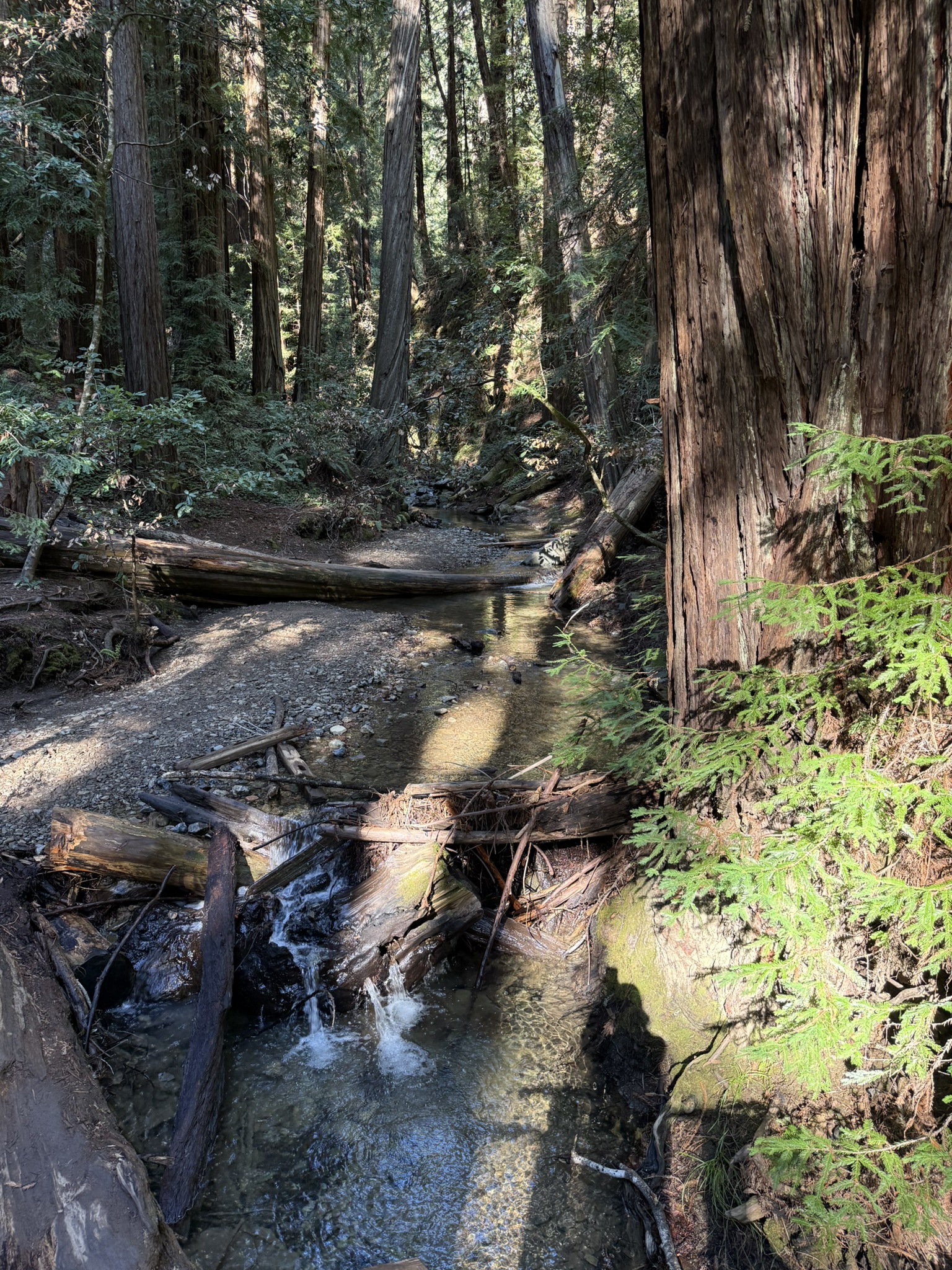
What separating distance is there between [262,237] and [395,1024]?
1753cm

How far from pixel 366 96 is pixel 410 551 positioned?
113 ft

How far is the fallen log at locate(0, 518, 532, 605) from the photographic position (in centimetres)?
815

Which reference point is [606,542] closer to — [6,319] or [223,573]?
[223,573]

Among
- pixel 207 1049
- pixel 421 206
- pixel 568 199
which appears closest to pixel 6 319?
pixel 568 199

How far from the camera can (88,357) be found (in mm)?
7113

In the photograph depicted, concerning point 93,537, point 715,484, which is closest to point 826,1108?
point 715,484

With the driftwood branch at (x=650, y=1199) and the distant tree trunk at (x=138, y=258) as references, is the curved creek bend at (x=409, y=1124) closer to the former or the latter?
the driftwood branch at (x=650, y=1199)

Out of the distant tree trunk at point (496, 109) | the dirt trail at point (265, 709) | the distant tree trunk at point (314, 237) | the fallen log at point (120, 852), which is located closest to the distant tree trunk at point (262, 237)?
the distant tree trunk at point (314, 237)

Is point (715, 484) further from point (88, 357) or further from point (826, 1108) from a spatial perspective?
point (88, 357)

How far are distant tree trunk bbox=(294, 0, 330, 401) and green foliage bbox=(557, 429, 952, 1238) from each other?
1739cm

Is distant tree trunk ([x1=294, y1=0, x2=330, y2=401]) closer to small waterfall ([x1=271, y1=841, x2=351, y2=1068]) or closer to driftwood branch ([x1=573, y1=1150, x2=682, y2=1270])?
small waterfall ([x1=271, y1=841, x2=351, y2=1068])

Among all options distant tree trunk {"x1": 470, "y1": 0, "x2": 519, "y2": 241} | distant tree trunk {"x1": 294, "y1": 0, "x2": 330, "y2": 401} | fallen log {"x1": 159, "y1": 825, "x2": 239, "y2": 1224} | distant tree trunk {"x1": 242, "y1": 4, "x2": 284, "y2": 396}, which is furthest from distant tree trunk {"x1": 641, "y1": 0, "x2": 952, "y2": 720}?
distant tree trunk {"x1": 294, "y1": 0, "x2": 330, "y2": 401}

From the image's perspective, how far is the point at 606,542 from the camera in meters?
9.91

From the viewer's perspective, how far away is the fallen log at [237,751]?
5488 millimetres
